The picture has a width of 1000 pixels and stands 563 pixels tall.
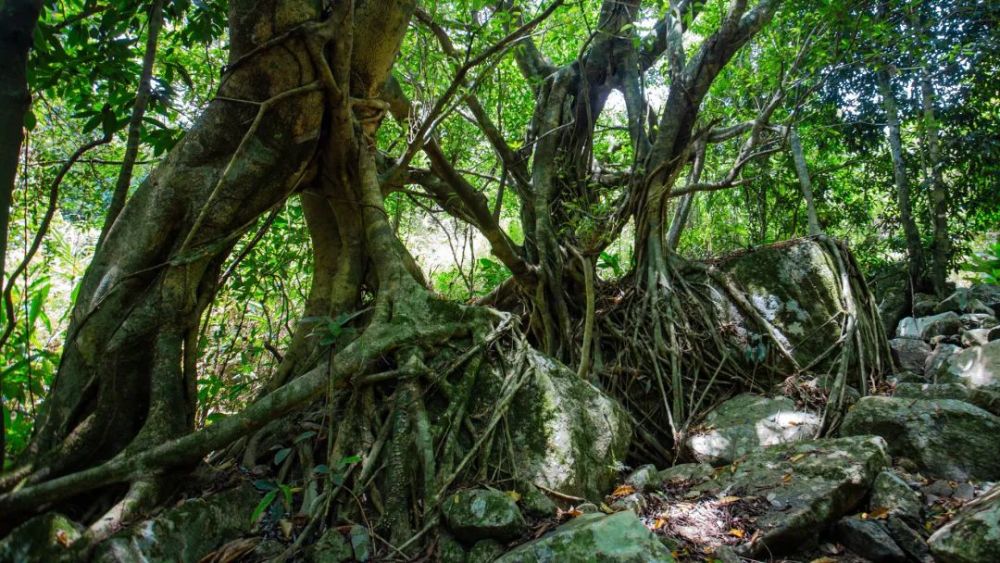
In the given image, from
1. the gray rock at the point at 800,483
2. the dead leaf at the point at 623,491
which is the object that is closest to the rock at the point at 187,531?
the dead leaf at the point at 623,491

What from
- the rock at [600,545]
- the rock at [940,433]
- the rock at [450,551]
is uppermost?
the rock at [450,551]

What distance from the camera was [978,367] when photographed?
12.9 feet

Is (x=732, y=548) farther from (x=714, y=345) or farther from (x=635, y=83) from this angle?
(x=635, y=83)

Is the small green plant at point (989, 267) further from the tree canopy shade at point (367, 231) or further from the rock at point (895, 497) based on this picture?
the rock at point (895, 497)

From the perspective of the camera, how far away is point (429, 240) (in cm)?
1353

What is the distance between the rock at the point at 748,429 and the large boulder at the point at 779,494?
690 millimetres

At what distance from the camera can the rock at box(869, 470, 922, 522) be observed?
2410 millimetres

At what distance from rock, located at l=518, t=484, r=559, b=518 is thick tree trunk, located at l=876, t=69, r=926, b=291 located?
270 inches

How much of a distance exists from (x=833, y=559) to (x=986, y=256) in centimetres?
898

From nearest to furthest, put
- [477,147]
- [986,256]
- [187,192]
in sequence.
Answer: [187,192] → [477,147] → [986,256]

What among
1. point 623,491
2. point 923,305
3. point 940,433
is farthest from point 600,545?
point 923,305

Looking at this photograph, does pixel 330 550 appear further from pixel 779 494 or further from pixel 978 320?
pixel 978 320

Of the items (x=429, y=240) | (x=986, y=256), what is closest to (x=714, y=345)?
(x=986, y=256)

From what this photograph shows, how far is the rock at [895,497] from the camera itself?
241 cm
